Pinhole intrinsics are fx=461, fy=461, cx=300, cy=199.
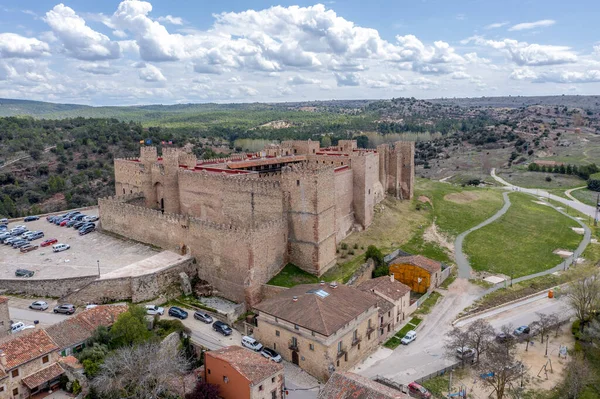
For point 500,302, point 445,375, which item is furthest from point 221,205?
point 500,302

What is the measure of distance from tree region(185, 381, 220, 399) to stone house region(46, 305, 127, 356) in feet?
27.0

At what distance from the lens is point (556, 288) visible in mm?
40156

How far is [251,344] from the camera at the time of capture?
29.0 m

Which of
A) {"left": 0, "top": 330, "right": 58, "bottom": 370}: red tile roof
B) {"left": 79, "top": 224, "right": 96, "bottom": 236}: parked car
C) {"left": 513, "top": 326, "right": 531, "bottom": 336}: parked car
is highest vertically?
{"left": 79, "top": 224, "right": 96, "bottom": 236}: parked car

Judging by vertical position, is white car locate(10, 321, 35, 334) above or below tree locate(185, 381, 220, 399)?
above

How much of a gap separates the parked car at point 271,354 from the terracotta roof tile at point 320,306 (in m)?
2.26

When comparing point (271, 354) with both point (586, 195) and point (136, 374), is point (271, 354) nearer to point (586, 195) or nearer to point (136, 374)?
point (136, 374)

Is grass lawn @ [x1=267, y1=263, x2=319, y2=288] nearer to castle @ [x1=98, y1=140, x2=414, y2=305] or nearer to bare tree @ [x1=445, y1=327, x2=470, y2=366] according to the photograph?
castle @ [x1=98, y1=140, x2=414, y2=305]

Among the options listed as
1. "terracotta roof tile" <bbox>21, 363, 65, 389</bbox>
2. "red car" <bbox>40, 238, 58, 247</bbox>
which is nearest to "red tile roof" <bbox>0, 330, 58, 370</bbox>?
"terracotta roof tile" <bbox>21, 363, 65, 389</bbox>

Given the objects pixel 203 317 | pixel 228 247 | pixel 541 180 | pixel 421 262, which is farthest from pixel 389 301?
pixel 541 180

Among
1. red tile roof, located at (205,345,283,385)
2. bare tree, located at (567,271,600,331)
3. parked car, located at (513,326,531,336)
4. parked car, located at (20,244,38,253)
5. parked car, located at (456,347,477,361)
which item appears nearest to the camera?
red tile roof, located at (205,345,283,385)

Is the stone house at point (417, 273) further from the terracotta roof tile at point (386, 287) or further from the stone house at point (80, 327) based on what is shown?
the stone house at point (80, 327)

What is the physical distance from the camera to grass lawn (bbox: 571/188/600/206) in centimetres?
7592

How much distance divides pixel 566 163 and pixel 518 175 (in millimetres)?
15895
